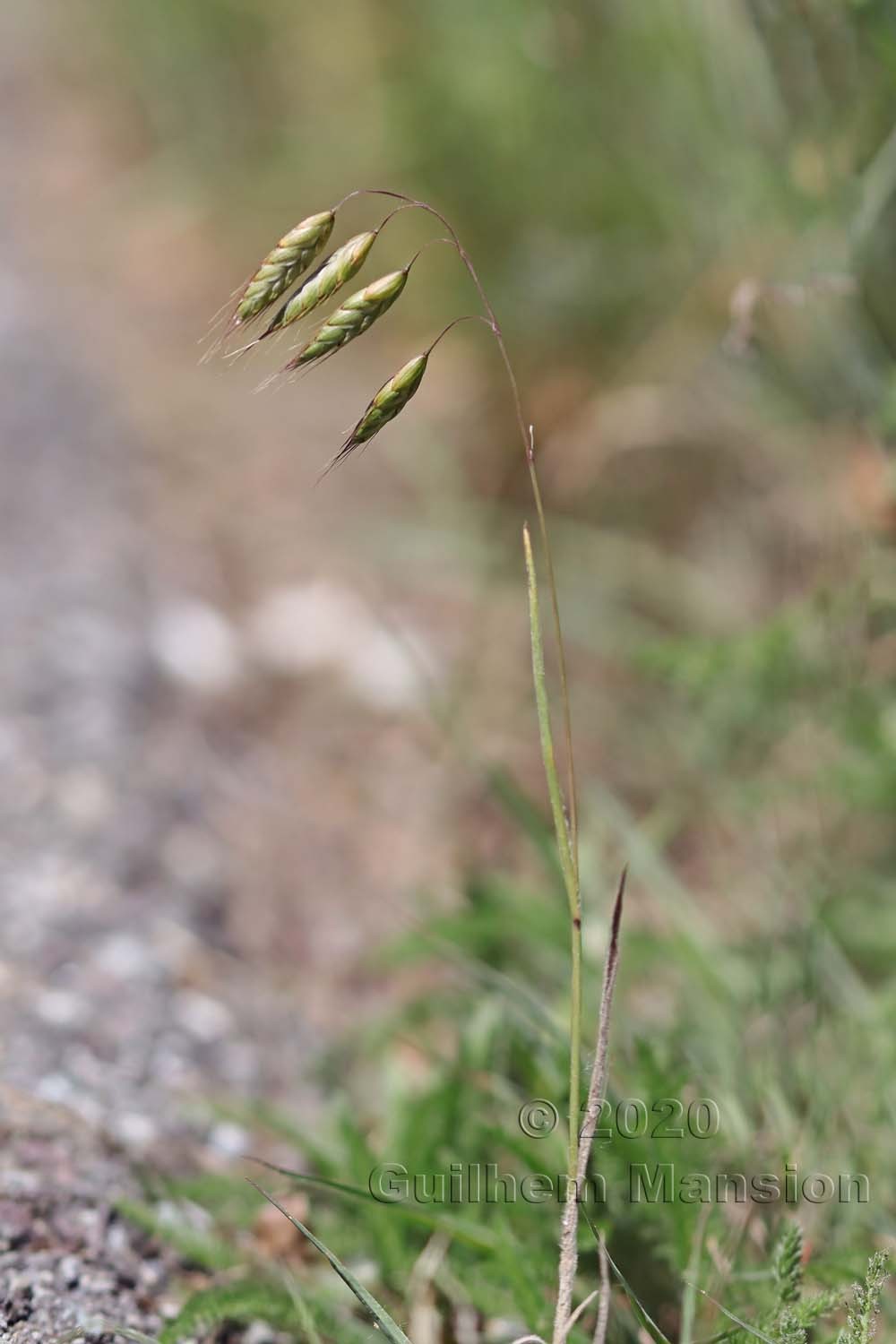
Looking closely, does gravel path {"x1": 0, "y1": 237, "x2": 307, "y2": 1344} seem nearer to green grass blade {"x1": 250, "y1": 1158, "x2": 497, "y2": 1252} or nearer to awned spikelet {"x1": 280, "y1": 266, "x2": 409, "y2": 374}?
green grass blade {"x1": 250, "y1": 1158, "x2": 497, "y2": 1252}

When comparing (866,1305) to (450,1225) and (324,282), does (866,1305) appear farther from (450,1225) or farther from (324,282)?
(324,282)

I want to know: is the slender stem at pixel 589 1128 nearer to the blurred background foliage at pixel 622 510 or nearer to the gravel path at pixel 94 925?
the blurred background foliage at pixel 622 510

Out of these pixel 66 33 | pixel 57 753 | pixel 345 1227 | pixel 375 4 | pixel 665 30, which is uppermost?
pixel 66 33

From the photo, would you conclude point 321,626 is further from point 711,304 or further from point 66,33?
point 66,33

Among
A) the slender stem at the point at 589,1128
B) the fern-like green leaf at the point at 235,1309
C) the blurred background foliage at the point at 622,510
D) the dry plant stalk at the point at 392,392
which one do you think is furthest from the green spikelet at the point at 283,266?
the fern-like green leaf at the point at 235,1309

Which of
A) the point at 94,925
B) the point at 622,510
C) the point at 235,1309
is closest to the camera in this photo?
the point at 235,1309

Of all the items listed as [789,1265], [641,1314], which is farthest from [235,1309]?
[789,1265]

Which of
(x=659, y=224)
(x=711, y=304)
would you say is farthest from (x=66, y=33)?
(x=711, y=304)
